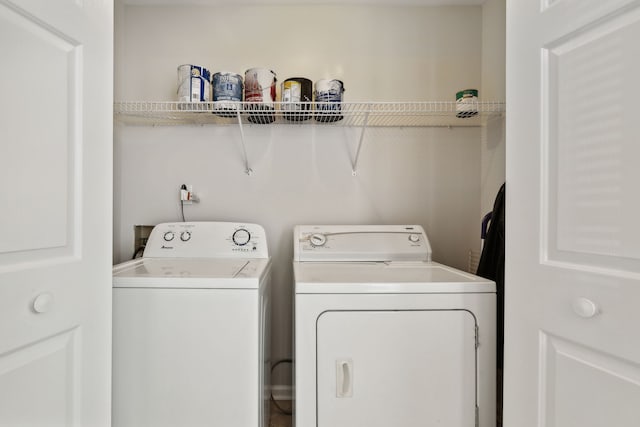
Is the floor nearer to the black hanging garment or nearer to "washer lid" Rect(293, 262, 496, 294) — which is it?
"washer lid" Rect(293, 262, 496, 294)

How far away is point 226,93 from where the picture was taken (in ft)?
5.44

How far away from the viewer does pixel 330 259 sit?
171 cm

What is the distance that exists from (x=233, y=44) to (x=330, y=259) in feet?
4.58

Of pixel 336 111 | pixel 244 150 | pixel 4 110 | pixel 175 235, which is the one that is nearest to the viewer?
pixel 4 110

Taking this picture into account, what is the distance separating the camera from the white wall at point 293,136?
1.99m

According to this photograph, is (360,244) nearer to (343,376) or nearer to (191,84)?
(343,376)

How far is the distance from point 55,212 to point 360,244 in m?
1.29
